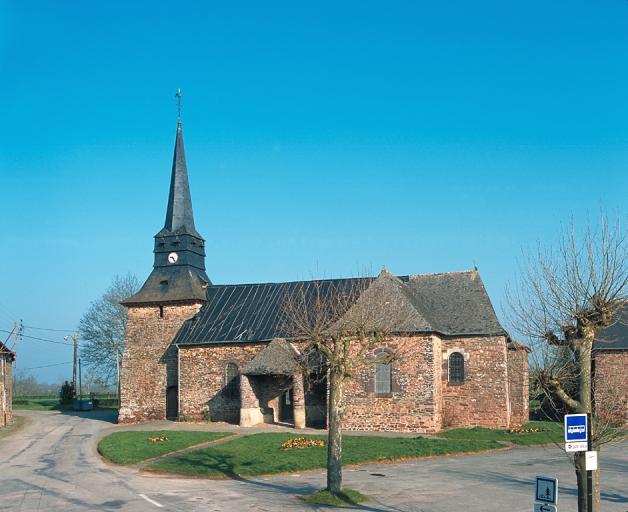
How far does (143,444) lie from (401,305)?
12.4 m

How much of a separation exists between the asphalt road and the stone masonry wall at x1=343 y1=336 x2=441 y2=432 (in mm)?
6019

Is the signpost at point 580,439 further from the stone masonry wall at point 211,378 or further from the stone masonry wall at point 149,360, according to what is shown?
the stone masonry wall at point 149,360

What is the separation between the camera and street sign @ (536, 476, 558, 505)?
9.40 m

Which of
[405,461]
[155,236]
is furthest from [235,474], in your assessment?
[155,236]

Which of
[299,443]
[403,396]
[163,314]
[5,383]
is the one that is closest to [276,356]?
[403,396]

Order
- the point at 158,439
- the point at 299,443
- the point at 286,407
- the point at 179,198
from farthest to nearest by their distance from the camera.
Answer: the point at 179,198, the point at 286,407, the point at 158,439, the point at 299,443

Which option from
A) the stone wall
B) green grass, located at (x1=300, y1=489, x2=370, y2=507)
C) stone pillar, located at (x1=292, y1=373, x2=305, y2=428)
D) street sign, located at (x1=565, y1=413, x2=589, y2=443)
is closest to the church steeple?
the stone wall

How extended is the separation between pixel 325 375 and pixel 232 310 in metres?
8.40

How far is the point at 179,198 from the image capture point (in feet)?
133

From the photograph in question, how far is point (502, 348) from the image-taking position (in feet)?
101

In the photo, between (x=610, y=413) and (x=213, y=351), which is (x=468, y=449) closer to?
(x=610, y=413)

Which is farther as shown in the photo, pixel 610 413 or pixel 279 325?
pixel 279 325

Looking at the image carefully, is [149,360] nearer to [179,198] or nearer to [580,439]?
[179,198]

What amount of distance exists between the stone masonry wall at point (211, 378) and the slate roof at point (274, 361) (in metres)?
1.96
